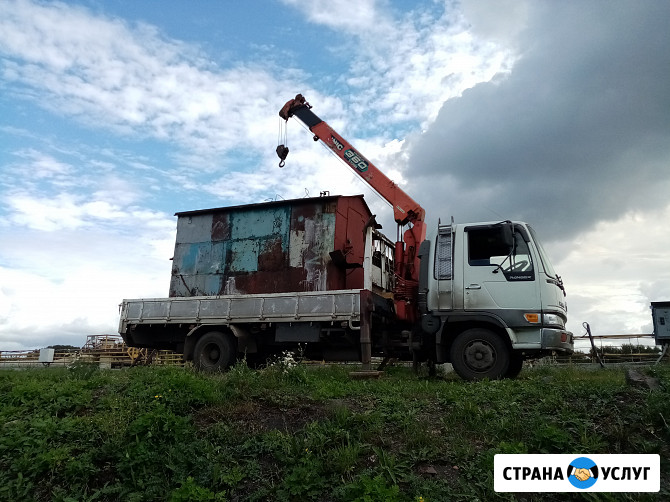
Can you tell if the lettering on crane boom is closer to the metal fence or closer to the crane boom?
the crane boom

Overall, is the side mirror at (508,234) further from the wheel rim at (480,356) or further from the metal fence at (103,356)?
the metal fence at (103,356)

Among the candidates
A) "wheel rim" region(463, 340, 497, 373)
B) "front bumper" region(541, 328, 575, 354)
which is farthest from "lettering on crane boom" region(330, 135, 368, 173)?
"front bumper" region(541, 328, 575, 354)

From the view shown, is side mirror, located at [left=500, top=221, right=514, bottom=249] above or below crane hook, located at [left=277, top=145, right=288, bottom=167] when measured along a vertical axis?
below

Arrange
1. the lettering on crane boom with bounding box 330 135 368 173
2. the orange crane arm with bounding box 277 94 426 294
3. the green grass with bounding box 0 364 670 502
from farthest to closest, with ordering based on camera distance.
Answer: the lettering on crane boom with bounding box 330 135 368 173
the orange crane arm with bounding box 277 94 426 294
the green grass with bounding box 0 364 670 502

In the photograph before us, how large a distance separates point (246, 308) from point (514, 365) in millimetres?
5352

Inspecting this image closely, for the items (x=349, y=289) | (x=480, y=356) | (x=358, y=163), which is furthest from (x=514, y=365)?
(x=358, y=163)

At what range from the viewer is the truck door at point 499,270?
825 centimetres

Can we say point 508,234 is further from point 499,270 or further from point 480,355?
point 480,355

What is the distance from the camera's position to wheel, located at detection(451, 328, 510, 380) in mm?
8078

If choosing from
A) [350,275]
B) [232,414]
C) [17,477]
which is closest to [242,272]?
[350,275]

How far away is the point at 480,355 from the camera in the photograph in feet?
26.9

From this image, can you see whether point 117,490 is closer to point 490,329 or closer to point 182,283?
point 490,329

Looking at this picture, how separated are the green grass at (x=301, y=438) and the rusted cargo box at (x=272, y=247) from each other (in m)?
5.19

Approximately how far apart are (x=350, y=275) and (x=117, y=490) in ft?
25.5
